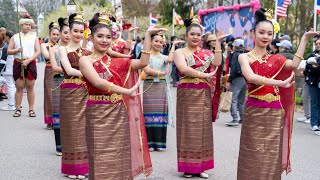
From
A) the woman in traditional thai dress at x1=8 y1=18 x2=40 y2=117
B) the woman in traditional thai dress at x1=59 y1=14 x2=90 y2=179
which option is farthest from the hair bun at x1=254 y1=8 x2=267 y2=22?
the woman in traditional thai dress at x1=8 y1=18 x2=40 y2=117

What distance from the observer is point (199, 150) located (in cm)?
599

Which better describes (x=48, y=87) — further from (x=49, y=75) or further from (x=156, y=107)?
(x=156, y=107)

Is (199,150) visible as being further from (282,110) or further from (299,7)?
(299,7)

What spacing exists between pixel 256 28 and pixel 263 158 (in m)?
1.25

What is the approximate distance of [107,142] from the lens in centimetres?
439

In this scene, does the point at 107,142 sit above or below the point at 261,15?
below

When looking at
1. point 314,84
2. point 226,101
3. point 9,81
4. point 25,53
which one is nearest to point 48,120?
point 25,53

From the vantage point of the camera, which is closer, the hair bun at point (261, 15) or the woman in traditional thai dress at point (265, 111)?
the woman in traditional thai dress at point (265, 111)

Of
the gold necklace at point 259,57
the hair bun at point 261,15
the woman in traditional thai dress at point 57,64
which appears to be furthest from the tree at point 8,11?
the gold necklace at point 259,57

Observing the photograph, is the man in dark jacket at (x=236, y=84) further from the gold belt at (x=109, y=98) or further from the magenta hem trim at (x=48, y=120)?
the gold belt at (x=109, y=98)

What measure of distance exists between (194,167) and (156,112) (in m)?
1.83

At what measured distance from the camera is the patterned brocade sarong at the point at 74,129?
5.97m

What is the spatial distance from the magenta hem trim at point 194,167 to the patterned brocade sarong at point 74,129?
45.8 inches

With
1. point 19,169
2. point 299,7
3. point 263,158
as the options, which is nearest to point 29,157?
point 19,169
